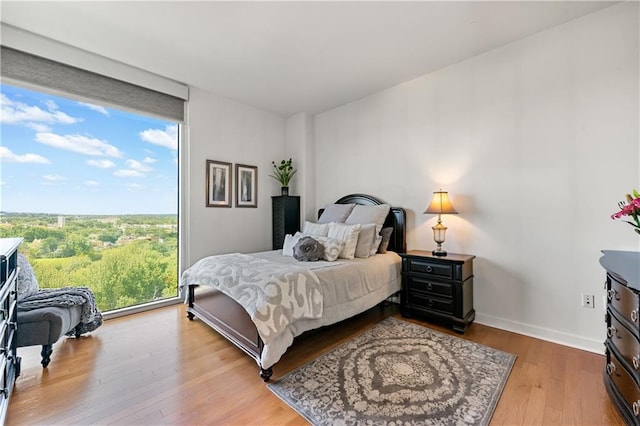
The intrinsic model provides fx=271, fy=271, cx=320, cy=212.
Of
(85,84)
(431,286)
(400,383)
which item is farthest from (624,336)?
(85,84)

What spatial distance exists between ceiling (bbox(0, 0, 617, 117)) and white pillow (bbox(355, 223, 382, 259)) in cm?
185

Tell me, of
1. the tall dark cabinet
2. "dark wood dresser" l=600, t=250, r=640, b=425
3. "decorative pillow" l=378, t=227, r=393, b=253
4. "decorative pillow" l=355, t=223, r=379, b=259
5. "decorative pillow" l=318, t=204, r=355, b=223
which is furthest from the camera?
the tall dark cabinet

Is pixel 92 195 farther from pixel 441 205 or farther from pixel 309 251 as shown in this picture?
pixel 441 205

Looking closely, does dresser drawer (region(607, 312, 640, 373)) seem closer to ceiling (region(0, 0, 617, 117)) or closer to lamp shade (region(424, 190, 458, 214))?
lamp shade (region(424, 190, 458, 214))

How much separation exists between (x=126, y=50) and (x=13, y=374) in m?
2.86

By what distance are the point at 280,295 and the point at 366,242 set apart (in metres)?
1.37

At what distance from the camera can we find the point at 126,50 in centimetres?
274

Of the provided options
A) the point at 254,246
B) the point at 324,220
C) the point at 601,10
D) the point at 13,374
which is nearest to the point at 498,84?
the point at 601,10

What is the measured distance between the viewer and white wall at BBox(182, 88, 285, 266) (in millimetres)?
3625

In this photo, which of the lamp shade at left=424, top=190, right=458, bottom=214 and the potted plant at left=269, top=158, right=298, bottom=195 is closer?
the lamp shade at left=424, top=190, right=458, bottom=214

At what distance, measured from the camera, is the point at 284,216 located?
14.2 feet

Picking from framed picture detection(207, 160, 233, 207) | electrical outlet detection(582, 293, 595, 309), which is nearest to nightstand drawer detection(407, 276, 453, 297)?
electrical outlet detection(582, 293, 595, 309)

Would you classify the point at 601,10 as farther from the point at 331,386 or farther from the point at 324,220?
the point at 331,386

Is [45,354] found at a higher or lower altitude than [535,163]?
lower
